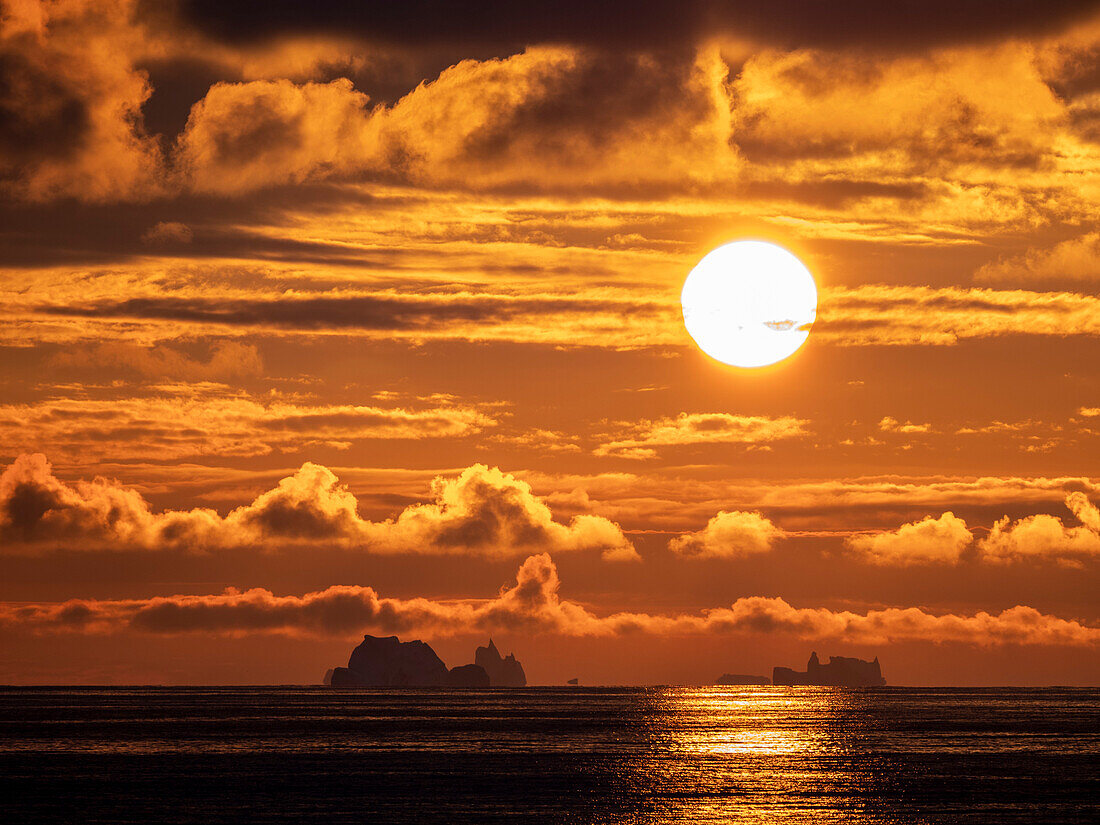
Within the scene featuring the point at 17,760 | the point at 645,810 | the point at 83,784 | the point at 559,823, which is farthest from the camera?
the point at 17,760

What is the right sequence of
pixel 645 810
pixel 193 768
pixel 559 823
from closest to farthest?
1. pixel 559 823
2. pixel 645 810
3. pixel 193 768

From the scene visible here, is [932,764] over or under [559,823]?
over

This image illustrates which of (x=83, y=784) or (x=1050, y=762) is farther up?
(x=1050, y=762)

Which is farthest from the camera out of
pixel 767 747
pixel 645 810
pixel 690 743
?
pixel 690 743

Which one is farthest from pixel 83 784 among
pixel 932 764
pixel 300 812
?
pixel 932 764

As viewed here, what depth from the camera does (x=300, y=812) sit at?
10612cm

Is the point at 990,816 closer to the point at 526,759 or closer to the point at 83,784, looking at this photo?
the point at 526,759

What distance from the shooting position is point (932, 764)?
513 ft

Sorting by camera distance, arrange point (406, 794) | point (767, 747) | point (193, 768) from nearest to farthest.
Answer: point (406, 794), point (193, 768), point (767, 747)

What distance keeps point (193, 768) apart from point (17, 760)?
28755 mm

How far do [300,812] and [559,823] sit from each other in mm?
22749

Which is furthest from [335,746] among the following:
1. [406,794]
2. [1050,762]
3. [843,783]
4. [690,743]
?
[1050,762]

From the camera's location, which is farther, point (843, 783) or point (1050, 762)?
point (1050, 762)

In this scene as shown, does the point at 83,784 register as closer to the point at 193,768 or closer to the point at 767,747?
the point at 193,768
